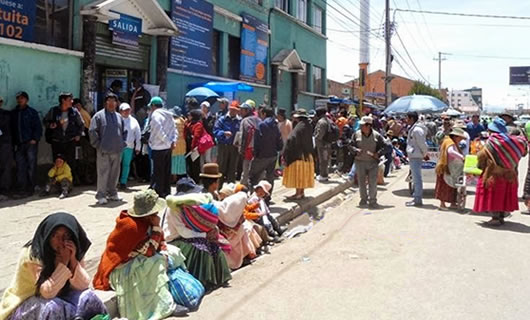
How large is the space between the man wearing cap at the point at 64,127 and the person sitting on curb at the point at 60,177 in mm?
150

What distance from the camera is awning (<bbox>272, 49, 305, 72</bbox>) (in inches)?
825

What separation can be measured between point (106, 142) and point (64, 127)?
121cm

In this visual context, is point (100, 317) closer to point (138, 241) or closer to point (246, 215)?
point (138, 241)

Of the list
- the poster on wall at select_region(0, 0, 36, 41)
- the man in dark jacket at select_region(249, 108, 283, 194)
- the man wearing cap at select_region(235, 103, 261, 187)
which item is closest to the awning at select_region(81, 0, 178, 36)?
the poster on wall at select_region(0, 0, 36, 41)

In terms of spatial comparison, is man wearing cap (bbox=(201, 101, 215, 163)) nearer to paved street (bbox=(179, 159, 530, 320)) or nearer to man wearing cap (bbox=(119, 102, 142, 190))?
man wearing cap (bbox=(119, 102, 142, 190))

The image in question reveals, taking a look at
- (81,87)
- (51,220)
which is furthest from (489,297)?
(81,87)

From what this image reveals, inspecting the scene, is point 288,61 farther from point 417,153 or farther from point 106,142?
point 106,142

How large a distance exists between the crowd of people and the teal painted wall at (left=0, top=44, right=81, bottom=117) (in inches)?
29.6

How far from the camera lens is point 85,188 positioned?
9.45 m

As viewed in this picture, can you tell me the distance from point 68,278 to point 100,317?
1.15ft

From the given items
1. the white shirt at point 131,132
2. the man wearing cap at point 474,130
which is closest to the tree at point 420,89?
the man wearing cap at point 474,130

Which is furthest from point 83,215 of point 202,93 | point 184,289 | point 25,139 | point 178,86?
point 178,86

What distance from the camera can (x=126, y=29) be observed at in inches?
451

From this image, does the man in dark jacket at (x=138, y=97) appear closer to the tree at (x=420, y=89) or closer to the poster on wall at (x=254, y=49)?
the poster on wall at (x=254, y=49)
